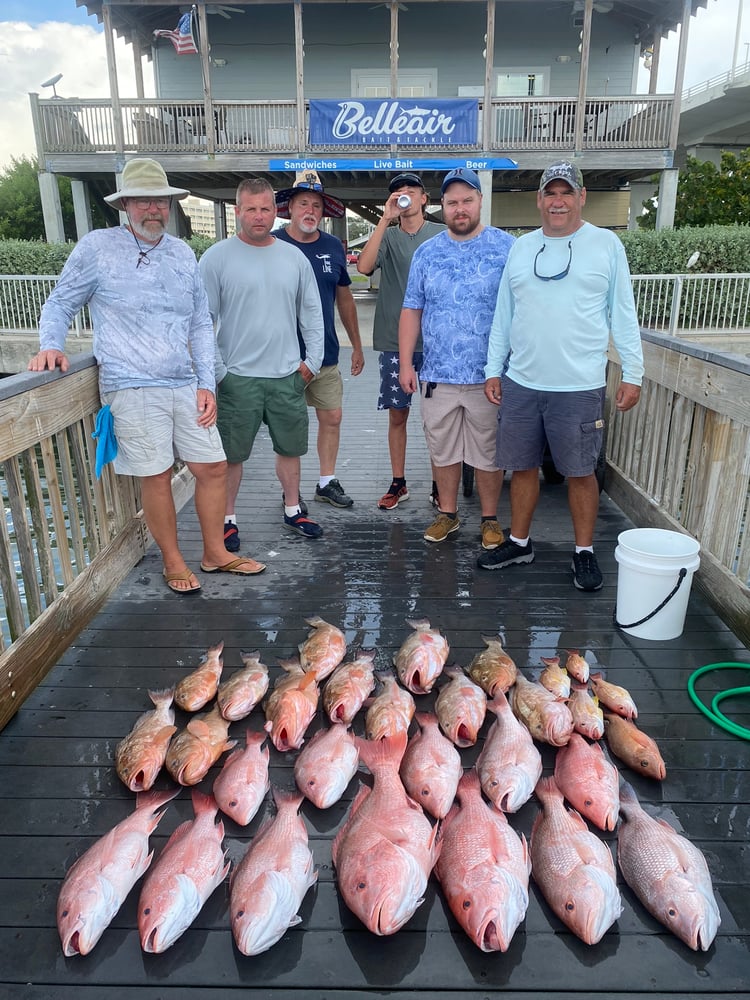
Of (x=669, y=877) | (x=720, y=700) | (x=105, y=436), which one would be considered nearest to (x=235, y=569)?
(x=105, y=436)

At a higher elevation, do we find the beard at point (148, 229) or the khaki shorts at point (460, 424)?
the beard at point (148, 229)

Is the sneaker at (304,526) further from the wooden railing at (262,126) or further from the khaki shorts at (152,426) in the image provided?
the wooden railing at (262,126)

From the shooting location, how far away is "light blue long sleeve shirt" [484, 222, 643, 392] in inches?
124

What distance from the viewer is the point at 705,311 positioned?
36.4 ft

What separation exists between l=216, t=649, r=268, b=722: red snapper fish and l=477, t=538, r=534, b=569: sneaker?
1418 millimetres

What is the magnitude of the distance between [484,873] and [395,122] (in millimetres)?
13983

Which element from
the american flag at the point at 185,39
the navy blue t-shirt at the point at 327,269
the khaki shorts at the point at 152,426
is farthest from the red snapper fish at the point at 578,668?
the american flag at the point at 185,39

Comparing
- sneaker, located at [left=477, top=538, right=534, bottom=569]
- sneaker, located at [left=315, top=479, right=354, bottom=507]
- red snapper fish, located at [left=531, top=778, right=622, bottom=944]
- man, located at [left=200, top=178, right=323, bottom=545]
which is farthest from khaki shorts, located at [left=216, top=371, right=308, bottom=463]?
red snapper fish, located at [left=531, top=778, right=622, bottom=944]

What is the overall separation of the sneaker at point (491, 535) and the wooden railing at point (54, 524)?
183cm

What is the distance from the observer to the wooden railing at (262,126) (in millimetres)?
13648

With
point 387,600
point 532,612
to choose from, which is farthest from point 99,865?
point 532,612

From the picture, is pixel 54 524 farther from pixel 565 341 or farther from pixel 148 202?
pixel 565 341

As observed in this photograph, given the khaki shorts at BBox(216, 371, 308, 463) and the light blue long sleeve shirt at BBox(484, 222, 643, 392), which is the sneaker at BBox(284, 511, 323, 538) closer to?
the khaki shorts at BBox(216, 371, 308, 463)

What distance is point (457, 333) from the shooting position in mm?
3688
